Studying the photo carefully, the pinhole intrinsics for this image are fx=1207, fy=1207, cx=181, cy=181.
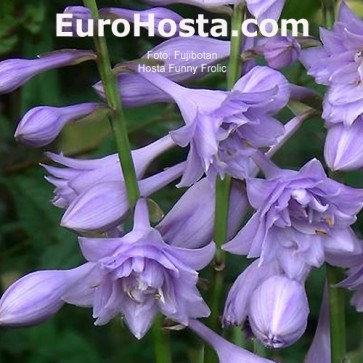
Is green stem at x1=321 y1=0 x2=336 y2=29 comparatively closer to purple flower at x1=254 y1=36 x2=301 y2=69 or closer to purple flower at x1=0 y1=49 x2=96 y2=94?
purple flower at x1=254 y1=36 x2=301 y2=69

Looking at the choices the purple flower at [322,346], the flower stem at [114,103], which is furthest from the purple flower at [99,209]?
the purple flower at [322,346]

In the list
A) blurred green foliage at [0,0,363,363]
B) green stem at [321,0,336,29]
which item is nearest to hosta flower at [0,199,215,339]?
green stem at [321,0,336,29]

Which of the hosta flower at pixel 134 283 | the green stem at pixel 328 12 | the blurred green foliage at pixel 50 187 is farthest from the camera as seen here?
the blurred green foliage at pixel 50 187

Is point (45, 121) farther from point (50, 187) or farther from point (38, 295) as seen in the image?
point (50, 187)

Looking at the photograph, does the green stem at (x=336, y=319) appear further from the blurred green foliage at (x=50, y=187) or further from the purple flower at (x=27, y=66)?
the blurred green foliage at (x=50, y=187)

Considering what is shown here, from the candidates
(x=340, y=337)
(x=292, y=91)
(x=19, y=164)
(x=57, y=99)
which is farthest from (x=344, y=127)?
(x=19, y=164)

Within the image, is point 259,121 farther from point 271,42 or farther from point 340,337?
point 340,337

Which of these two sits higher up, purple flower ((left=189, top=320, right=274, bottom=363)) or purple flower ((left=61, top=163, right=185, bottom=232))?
purple flower ((left=61, top=163, right=185, bottom=232))
